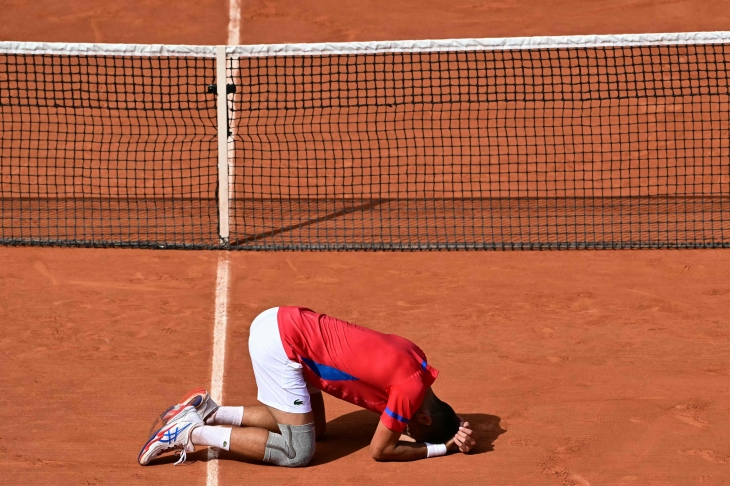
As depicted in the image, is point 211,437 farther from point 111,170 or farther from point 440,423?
point 111,170

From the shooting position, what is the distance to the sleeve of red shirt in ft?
20.9

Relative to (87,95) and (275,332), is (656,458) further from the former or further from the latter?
(87,95)

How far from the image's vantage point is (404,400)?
6.36 m

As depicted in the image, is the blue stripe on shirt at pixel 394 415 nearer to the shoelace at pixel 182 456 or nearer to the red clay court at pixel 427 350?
the red clay court at pixel 427 350

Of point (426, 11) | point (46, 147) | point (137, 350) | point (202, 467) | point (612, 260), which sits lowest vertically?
point (202, 467)

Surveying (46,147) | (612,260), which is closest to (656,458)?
(612,260)

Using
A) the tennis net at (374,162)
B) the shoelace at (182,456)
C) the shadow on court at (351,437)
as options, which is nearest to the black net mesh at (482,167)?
the tennis net at (374,162)

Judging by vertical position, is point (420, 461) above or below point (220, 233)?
below

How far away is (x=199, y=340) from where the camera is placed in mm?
8500

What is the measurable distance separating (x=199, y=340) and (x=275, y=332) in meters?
2.07

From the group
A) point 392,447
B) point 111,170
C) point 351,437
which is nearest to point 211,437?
point 351,437

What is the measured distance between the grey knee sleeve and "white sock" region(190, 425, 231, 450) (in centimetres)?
29

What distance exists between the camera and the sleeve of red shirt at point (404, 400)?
251 inches

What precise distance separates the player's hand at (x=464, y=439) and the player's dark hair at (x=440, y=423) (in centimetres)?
3
